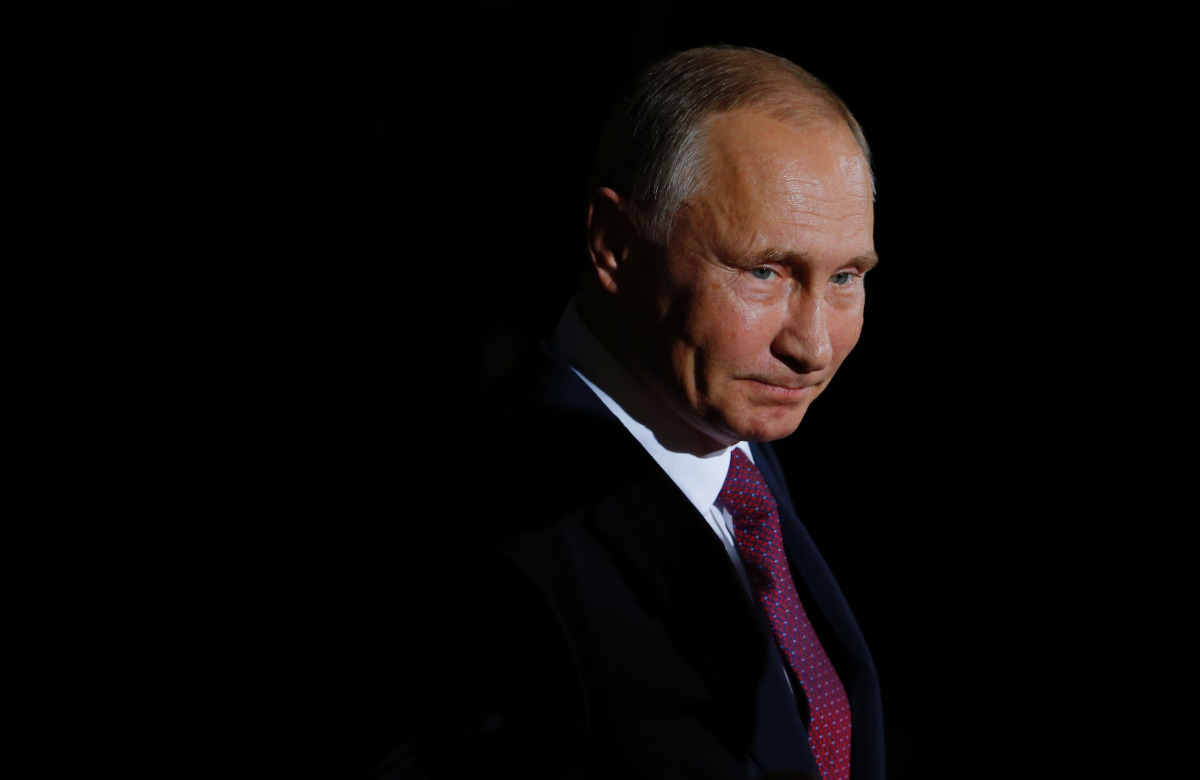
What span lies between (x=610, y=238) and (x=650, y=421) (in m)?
0.22

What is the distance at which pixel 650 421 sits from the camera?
115 cm

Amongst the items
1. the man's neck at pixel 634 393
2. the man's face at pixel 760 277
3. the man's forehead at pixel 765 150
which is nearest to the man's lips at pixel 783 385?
the man's face at pixel 760 277

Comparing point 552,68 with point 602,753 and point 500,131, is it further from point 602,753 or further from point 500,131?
point 602,753

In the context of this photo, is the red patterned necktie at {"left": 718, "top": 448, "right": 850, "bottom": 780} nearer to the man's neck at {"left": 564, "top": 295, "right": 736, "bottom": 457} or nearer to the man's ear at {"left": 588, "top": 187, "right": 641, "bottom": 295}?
the man's neck at {"left": 564, "top": 295, "right": 736, "bottom": 457}

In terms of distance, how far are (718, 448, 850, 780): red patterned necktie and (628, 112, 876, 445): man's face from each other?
110 millimetres

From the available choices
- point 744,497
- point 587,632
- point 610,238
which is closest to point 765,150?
point 610,238

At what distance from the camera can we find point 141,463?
4.64ft

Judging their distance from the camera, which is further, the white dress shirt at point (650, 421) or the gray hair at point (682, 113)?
the white dress shirt at point (650, 421)

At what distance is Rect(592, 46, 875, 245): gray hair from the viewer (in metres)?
1.03

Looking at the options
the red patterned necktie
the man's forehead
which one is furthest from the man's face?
the red patterned necktie

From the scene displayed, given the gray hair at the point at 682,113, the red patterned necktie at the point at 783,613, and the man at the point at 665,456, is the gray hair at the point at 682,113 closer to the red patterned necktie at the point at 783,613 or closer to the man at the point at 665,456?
the man at the point at 665,456

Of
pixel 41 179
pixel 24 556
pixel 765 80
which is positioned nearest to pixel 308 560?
pixel 24 556

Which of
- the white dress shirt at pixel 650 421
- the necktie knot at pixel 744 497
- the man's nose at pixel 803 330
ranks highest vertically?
the man's nose at pixel 803 330

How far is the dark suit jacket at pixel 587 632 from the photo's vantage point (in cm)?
102
